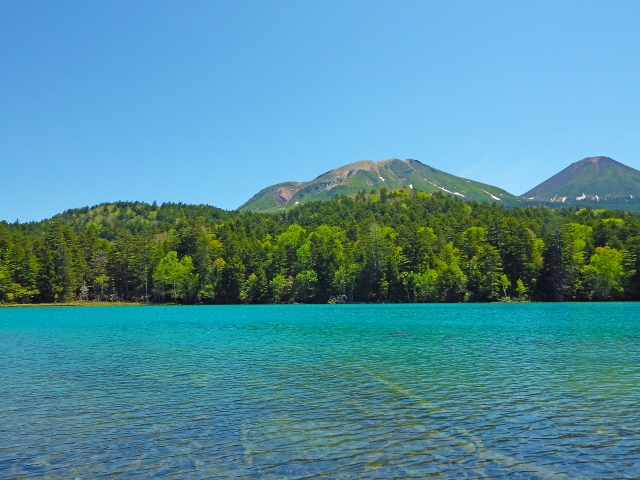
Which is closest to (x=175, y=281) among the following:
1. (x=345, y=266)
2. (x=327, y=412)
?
(x=345, y=266)

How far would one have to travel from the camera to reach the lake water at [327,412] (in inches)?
527

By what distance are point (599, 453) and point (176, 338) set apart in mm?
41362

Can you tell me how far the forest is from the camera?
428 ft

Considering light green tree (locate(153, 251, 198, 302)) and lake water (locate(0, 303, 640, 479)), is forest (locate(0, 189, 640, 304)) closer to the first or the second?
light green tree (locate(153, 251, 198, 302))

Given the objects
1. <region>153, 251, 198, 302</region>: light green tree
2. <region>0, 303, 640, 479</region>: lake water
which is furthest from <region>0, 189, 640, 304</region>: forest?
<region>0, 303, 640, 479</region>: lake water

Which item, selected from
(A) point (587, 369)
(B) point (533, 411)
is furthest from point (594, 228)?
(B) point (533, 411)

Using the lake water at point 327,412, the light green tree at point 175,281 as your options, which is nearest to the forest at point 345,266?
the light green tree at point 175,281

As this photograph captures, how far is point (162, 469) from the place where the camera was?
13.2 m

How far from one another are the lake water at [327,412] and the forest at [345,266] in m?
99.0

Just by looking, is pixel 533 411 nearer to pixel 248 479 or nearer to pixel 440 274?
pixel 248 479

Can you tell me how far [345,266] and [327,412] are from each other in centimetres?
13568

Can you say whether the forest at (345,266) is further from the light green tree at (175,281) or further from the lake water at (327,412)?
the lake water at (327,412)

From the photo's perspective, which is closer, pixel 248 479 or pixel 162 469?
pixel 248 479

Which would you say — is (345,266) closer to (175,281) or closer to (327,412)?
(175,281)
